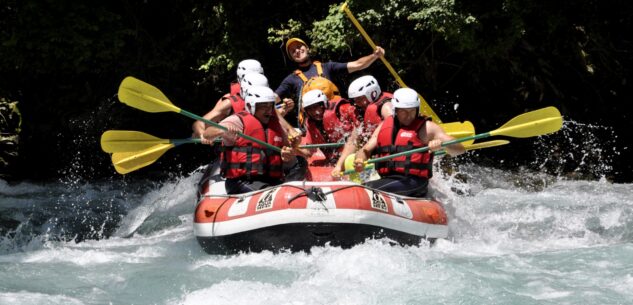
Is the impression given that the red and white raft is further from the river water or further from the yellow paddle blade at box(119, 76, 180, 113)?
the yellow paddle blade at box(119, 76, 180, 113)

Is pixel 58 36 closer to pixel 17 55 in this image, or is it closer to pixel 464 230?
pixel 17 55

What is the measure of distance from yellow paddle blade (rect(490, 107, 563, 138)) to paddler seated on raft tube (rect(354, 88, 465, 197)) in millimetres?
468

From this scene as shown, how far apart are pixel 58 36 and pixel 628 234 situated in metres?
6.15

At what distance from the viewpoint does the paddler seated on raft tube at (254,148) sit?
6.93m

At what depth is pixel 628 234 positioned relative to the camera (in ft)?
24.8

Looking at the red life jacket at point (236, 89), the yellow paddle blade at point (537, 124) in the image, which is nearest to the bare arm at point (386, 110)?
the yellow paddle blade at point (537, 124)

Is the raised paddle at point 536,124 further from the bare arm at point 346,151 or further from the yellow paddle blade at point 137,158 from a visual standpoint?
the yellow paddle blade at point 137,158

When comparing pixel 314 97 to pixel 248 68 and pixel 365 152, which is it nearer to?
pixel 248 68

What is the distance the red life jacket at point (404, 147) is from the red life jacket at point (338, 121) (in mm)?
1176

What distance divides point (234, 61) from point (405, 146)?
4059mm

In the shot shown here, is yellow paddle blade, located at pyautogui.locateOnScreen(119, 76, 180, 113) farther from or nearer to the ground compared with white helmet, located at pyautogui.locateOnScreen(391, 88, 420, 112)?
farther from the ground

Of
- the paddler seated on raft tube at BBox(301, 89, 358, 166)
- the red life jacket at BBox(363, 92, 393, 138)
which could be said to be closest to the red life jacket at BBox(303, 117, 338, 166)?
the paddler seated on raft tube at BBox(301, 89, 358, 166)

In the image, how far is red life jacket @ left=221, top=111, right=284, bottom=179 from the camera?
6953 mm

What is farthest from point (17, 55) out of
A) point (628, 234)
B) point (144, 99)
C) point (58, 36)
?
point (628, 234)
